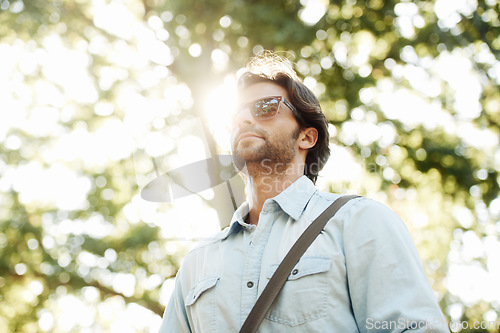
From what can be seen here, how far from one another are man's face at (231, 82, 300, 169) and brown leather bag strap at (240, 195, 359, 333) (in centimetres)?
56

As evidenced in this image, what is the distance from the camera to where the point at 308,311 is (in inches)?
64.1

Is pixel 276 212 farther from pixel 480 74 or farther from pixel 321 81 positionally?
pixel 480 74

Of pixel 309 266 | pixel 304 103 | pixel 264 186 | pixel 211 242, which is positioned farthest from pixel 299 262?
pixel 304 103

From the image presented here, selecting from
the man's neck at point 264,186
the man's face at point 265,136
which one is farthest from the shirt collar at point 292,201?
the man's face at point 265,136

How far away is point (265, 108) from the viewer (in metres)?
2.47

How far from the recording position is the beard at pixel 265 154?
2352 mm

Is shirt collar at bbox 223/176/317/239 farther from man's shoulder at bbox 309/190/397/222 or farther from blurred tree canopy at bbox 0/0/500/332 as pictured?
blurred tree canopy at bbox 0/0/500/332

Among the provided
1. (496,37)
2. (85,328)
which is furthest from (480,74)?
(85,328)

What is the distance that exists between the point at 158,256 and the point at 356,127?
12.6 ft

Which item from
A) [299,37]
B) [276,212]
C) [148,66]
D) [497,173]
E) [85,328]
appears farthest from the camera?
[85,328]

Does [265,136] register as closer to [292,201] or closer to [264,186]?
[264,186]

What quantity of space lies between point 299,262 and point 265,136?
0.85m

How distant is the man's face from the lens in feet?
7.73

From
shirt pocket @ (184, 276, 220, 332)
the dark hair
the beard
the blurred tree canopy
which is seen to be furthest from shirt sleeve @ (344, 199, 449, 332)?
the blurred tree canopy
